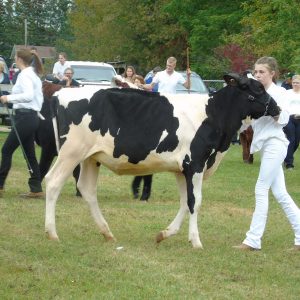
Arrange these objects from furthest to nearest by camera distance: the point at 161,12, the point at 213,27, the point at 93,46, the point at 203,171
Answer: the point at 93,46
the point at 161,12
the point at 213,27
the point at 203,171

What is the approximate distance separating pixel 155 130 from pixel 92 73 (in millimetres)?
18661

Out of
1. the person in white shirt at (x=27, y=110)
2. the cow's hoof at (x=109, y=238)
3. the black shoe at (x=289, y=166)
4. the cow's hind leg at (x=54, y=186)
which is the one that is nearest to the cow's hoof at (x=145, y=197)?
the person in white shirt at (x=27, y=110)

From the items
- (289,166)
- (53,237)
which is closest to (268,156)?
(53,237)

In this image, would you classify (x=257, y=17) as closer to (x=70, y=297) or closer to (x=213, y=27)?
(x=213, y=27)

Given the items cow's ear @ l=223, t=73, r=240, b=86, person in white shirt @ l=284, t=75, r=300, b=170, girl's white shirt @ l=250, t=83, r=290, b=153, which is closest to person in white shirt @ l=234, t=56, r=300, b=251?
girl's white shirt @ l=250, t=83, r=290, b=153

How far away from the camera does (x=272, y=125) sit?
31.0 ft

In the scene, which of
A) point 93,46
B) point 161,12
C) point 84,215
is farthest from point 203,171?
point 93,46

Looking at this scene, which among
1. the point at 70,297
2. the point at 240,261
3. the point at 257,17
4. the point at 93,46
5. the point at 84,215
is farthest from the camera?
the point at 93,46

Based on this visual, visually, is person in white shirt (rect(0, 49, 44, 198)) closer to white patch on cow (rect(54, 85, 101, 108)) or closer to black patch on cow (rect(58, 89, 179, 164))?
white patch on cow (rect(54, 85, 101, 108))

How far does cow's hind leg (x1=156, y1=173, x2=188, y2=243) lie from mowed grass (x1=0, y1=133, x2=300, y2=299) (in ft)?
0.43

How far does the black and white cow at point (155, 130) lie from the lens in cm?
939

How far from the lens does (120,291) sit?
7.22m

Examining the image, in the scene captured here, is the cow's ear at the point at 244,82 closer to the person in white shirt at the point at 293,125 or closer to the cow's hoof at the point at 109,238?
the cow's hoof at the point at 109,238

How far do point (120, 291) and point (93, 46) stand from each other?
5679 cm
